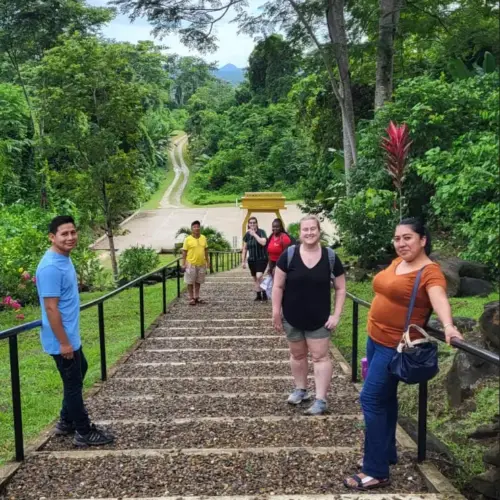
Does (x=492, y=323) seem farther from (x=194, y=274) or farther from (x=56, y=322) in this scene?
(x=194, y=274)

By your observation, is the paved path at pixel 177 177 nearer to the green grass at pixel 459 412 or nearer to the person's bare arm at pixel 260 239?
the person's bare arm at pixel 260 239

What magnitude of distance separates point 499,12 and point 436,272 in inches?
45.3

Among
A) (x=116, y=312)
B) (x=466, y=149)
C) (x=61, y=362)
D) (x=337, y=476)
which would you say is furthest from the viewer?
(x=116, y=312)

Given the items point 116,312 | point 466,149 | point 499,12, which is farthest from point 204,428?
point 116,312

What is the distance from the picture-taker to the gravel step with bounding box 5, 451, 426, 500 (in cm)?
279

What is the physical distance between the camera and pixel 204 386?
4977 millimetres

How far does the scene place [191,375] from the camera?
544 cm

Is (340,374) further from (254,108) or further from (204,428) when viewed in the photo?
(254,108)

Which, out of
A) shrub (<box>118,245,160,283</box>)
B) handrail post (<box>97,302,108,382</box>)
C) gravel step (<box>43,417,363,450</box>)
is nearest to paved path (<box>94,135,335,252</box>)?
shrub (<box>118,245,160,283</box>)

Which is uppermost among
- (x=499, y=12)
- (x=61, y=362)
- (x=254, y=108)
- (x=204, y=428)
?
(x=254, y=108)

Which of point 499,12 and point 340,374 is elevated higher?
point 499,12

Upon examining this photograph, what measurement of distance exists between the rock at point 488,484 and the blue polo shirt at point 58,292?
2.24 meters

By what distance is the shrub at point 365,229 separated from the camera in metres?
10.2

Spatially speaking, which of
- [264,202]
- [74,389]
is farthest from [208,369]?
[264,202]
